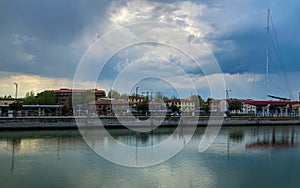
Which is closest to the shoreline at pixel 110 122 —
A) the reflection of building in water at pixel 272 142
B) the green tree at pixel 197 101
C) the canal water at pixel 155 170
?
the reflection of building in water at pixel 272 142

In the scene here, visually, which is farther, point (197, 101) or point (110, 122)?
point (197, 101)

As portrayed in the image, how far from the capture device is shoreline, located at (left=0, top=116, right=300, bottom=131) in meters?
21.6

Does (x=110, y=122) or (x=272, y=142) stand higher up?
(x=110, y=122)

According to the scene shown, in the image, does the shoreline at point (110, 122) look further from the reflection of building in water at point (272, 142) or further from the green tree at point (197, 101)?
the green tree at point (197, 101)

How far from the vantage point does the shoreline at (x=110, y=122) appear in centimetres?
2161

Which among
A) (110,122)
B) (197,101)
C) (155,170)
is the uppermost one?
(197,101)

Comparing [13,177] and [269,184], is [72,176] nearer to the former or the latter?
[13,177]

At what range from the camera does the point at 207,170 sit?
9.05 m

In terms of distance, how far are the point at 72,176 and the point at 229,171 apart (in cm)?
456

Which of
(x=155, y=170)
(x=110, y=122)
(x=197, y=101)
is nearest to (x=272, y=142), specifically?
(x=155, y=170)

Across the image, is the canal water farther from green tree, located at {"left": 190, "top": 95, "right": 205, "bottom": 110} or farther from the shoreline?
green tree, located at {"left": 190, "top": 95, "right": 205, "bottom": 110}

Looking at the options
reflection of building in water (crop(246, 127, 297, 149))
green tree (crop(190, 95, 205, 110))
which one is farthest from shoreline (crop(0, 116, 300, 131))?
green tree (crop(190, 95, 205, 110))

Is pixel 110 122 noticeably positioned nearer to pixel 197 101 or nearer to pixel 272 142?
pixel 272 142

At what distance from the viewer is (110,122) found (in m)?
24.5
